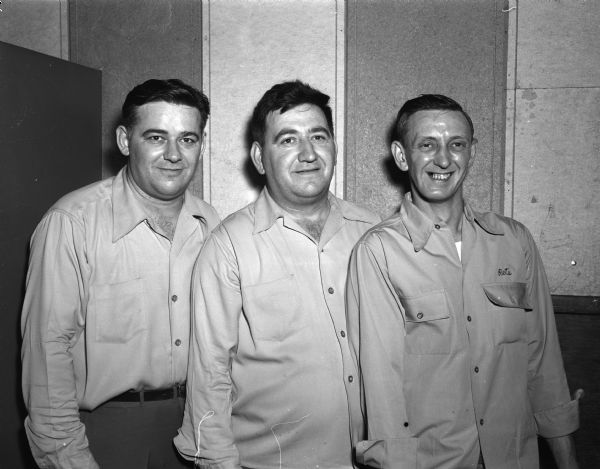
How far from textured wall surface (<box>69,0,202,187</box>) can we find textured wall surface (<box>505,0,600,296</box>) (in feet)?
7.18

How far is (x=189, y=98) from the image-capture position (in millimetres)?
2566

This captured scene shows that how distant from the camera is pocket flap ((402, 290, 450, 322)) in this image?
2.22 m


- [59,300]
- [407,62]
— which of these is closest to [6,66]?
[59,300]

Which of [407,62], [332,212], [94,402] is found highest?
[407,62]

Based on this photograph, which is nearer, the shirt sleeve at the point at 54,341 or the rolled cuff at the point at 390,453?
the rolled cuff at the point at 390,453

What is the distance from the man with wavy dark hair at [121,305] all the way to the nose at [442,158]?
1200 millimetres

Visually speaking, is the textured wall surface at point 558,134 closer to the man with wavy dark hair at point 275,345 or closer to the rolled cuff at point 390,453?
the man with wavy dark hair at point 275,345

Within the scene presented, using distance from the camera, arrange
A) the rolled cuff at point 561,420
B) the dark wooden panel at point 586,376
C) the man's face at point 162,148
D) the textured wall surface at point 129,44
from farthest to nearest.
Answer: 1. the textured wall surface at point 129,44
2. the dark wooden panel at point 586,376
3. the man's face at point 162,148
4. the rolled cuff at point 561,420

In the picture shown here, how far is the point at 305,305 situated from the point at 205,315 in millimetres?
461

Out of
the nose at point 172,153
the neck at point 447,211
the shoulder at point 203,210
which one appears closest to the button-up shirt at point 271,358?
the shoulder at point 203,210

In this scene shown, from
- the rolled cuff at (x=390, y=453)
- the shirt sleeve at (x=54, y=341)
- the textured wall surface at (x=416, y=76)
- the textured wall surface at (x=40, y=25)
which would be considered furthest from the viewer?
the textured wall surface at (x=40, y=25)

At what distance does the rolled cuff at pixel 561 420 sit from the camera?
228cm

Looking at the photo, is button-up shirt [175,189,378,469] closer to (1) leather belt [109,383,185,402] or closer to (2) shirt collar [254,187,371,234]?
(2) shirt collar [254,187,371,234]

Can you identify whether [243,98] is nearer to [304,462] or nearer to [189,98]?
[189,98]
